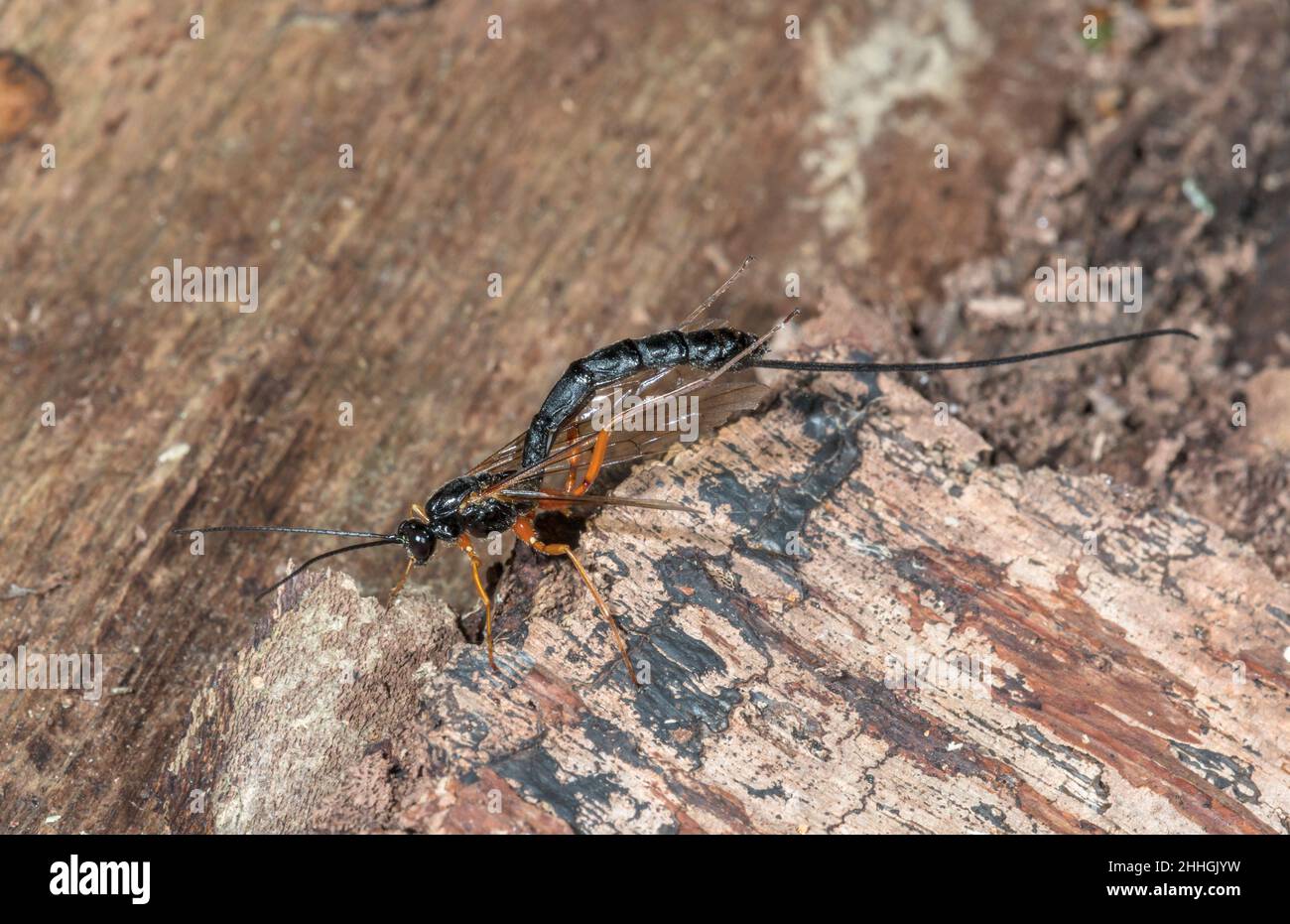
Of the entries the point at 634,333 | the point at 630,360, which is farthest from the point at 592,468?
the point at 634,333

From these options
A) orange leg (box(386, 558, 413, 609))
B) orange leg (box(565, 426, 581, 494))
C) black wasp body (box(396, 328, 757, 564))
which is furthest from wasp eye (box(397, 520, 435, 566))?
orange leg (box(565, 426, 581, 494))

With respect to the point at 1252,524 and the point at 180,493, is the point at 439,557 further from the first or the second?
the point at 1252,524

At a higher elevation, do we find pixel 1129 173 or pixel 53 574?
pixel 1129 173

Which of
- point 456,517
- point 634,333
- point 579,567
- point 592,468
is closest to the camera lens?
point 579,567

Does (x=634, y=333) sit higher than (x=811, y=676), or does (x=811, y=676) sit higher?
(x=634, y=333)

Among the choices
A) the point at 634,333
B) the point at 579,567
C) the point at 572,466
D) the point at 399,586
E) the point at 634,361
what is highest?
the point at 634,333

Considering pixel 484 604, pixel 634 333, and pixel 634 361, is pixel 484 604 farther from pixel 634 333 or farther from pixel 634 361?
pixel 634 333

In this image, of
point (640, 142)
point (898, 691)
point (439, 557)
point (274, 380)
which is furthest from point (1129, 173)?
point (274, 380)

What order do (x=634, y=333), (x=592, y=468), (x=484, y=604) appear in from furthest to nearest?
(x=634, y=333), (x=592, y=468), (x=484, y=604)
